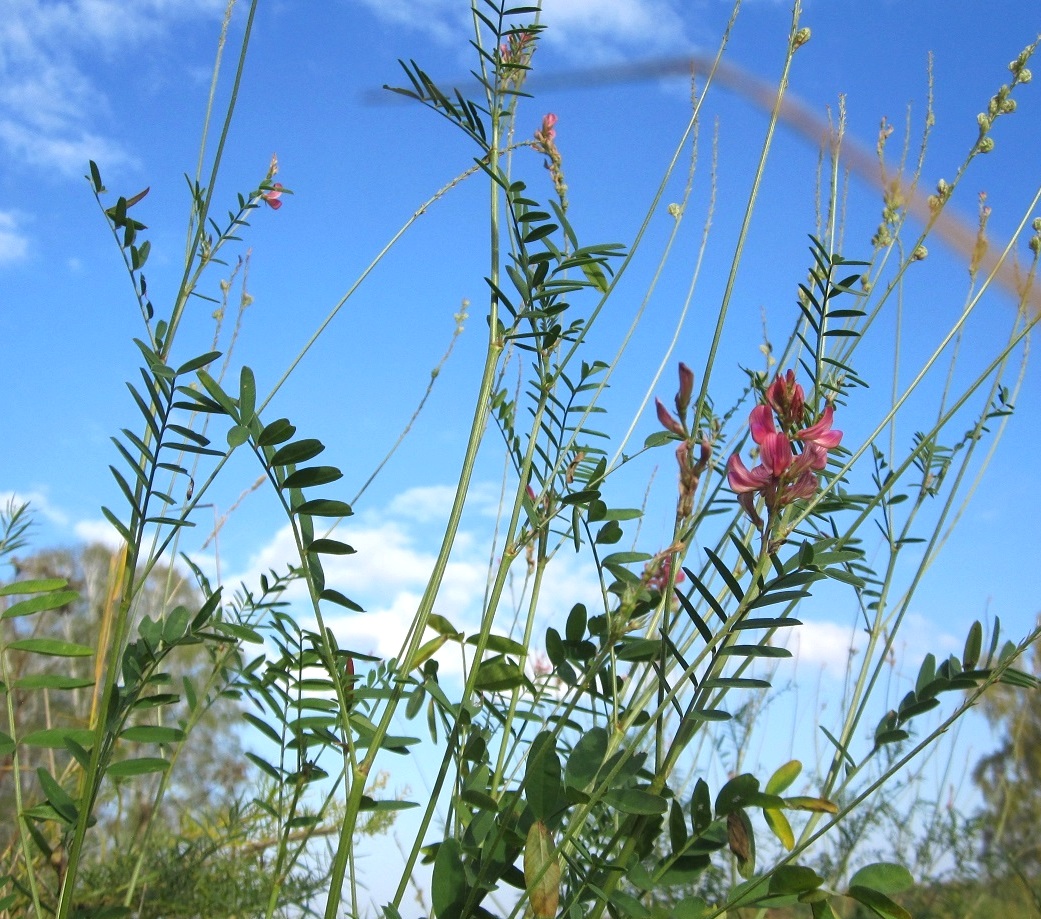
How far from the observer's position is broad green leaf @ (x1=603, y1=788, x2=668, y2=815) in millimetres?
896

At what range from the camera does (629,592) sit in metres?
0.95

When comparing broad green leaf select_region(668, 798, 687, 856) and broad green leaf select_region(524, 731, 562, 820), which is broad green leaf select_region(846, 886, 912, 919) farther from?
broad green leaf select_region(524, 731, 562, 820)

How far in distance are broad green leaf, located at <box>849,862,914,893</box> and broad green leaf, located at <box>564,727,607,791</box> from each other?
12.3 inches

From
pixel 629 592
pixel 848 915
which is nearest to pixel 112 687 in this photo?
pixel 629 592

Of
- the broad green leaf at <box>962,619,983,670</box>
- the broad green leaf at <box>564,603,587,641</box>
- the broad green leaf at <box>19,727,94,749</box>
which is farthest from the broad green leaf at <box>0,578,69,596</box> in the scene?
the broad green leaf at <box>962,619,983,670</box>

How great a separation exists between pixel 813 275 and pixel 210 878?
1.46 m

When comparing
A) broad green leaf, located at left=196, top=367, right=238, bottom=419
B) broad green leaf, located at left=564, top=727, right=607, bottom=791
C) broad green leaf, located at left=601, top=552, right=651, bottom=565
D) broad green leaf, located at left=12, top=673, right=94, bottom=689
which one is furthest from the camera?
broad green leaf, located at left=601, top=552, right=651, bottom=565

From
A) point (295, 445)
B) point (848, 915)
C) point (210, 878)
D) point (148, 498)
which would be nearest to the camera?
point (295, 445)

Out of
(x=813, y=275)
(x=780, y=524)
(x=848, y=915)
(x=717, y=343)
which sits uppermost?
(x=813, y=275)

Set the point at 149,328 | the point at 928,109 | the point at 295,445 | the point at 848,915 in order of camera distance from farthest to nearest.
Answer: the point at 848,915 → the point at 928,109 → the point at 149,328 → the point at 295,445

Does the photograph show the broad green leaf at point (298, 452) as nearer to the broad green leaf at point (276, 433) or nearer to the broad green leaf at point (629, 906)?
the broad green leaf at point (276, 433)

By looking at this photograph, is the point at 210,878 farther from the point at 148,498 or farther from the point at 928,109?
the point at 928,109

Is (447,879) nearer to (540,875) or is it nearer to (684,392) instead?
(540,875)

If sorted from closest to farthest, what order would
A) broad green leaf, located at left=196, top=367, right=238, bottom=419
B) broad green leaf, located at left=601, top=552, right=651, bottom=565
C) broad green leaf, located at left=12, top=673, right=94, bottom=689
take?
broad green leaf, located at left=196, top=367, right=238, bottom=419 → broad green leaf, located at left=12, top=673, right=94, bottom=689 → broad green leaf, located at left=601, top=552, right=651, bottom=565
